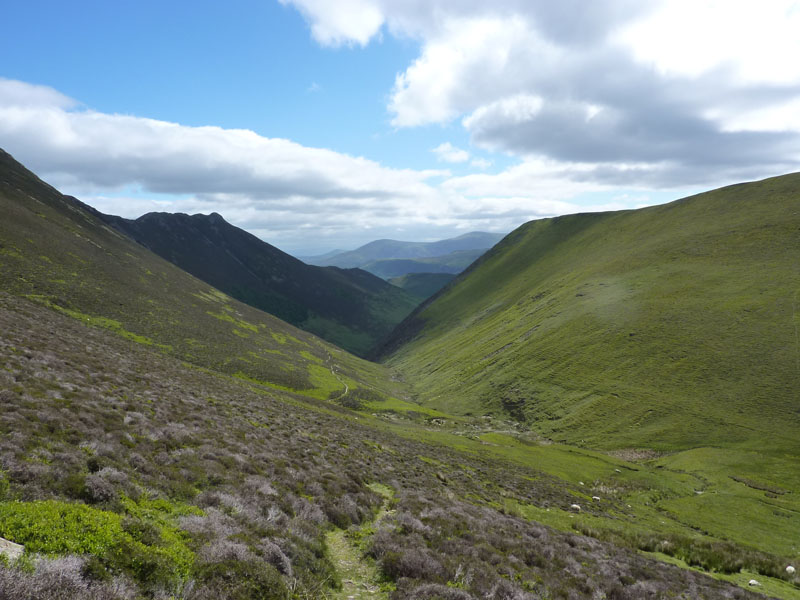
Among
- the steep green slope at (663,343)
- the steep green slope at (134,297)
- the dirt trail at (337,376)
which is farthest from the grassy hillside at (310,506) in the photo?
the dirt trail at (337,376)

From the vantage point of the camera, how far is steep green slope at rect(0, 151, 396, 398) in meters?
77.6

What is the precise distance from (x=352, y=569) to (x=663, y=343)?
3699 inches

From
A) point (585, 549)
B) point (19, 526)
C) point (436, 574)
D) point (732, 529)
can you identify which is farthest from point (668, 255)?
point (19, 526)

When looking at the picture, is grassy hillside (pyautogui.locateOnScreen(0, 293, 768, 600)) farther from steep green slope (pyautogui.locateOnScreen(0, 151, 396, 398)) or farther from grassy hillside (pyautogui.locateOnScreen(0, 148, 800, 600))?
steep green slope (pyautogui.locateOnScreen(0, 151, 396, 398))

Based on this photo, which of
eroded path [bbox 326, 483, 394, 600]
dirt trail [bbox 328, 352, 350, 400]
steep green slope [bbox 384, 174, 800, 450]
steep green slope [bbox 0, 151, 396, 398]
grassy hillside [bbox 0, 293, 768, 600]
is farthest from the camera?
dirt trail [bbox 328, 352, 350, 400]

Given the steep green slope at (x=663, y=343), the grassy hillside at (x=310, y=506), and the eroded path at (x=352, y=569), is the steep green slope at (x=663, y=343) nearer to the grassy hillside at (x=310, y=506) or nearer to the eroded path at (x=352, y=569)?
the grassy hillside at (x=310, y=506)

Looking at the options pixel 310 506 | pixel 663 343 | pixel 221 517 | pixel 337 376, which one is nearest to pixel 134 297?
pixel 337 376

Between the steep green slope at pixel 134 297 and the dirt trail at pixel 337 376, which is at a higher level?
the steep green slope at pixel 134 297

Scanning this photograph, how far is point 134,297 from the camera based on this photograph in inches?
3772

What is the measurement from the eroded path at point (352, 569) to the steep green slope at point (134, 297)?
69.8 metres

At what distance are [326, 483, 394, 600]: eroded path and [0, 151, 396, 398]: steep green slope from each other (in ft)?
229

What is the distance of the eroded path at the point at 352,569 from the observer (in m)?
12.6

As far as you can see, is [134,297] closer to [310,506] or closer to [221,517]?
[310,506]

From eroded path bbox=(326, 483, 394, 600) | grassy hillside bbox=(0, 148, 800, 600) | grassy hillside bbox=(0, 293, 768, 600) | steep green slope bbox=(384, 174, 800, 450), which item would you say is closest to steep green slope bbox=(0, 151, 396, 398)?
grassy hillside bbox=(0, 148, 800, 600)
